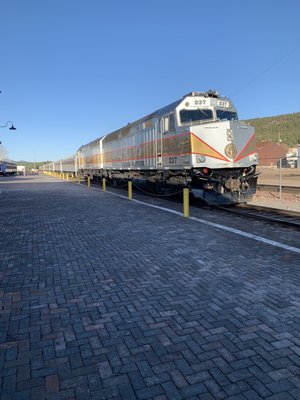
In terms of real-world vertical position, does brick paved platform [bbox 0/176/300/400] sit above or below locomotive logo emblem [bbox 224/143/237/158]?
below

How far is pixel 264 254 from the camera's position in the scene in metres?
6.23

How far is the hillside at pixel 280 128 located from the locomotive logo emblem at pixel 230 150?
11061 centimetres

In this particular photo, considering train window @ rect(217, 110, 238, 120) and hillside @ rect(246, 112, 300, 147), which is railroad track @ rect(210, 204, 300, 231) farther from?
hillside @ rect(246, 112, 300, 147)

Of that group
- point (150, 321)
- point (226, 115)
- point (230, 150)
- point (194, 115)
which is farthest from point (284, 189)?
point (150, 321)

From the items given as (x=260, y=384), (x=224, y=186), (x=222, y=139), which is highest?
(x=222, y=139)

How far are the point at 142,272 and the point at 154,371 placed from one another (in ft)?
8.20

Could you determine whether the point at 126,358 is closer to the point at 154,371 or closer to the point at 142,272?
the point at 154,371

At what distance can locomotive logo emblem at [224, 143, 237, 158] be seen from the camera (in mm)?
12094

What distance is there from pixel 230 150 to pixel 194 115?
2112 mm

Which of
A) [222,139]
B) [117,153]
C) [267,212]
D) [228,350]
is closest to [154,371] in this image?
[228,350]

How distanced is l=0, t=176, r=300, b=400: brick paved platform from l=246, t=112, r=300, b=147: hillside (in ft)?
387

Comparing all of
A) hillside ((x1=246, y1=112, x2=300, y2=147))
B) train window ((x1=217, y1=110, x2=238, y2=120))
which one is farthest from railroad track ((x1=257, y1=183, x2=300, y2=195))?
hillside ((x1=246, y1=112, x2=300, y2=147))

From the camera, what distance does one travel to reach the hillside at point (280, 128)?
397 feet

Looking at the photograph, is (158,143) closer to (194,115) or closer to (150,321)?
(194,115)
